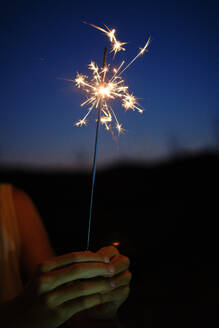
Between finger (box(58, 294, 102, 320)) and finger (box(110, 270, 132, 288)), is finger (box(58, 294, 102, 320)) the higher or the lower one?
the lower one

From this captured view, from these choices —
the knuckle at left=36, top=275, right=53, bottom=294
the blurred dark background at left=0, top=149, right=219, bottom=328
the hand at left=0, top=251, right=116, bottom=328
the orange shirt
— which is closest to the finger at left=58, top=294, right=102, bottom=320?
the hand at left=0, top=251, right=116, bottom=328

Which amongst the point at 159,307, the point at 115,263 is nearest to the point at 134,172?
the point at 159,307

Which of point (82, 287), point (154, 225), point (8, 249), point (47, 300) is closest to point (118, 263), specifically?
point (82, 287)

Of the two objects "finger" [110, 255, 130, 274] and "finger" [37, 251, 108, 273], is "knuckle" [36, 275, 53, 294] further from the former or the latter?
"finger" [110, 255, 130, 274]

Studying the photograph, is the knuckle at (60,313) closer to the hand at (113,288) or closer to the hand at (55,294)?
the hand at (55,294)

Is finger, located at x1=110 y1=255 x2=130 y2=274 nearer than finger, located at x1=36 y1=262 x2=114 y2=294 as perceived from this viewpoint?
No

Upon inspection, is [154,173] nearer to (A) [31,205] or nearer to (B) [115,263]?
(A) [31,205]
